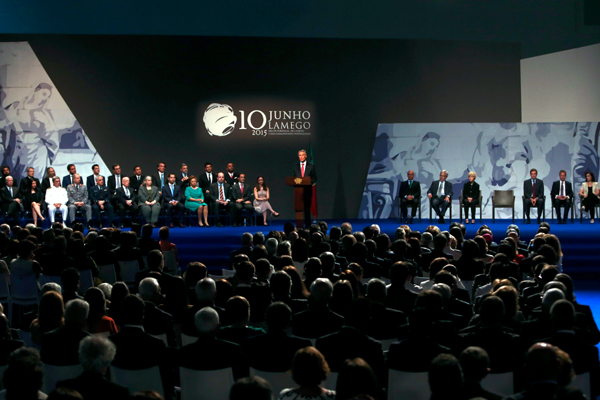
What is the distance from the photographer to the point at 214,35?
1287 cm

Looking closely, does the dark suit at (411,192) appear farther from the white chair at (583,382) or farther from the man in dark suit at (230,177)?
the white chair at (583,382)

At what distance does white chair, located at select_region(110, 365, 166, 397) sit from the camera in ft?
9.79

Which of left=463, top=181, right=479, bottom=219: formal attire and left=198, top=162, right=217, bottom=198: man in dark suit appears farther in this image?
left=198, top=162, right=217, bottom=198: man in dark suit

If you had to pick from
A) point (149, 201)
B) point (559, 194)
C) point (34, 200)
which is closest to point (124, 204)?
point (149, 201)

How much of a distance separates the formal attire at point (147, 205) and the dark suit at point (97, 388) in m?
8.58

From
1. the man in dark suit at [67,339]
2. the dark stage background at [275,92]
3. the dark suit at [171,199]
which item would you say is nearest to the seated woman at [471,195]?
the dark stage background at [275,92]

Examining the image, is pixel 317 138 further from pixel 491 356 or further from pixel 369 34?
pixel 491 356

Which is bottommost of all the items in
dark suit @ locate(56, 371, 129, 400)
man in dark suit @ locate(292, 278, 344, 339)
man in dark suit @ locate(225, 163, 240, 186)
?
dark suit @ locate(56, 371, 129, 400)

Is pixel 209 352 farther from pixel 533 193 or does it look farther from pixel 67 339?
pixel 533 193

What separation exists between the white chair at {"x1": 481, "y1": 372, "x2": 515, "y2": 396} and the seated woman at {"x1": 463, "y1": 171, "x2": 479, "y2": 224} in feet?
28.1

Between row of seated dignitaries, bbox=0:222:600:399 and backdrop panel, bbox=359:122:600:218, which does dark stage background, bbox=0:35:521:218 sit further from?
row of seated dignitaries, bbox=0:222:600:399

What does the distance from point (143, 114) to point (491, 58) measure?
24.1 ft

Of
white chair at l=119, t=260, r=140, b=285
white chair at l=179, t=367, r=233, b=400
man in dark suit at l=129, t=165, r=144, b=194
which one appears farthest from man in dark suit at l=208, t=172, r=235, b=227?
white chair at l=179, t=367, r=233, b=400

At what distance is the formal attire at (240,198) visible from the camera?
11.3 metres
